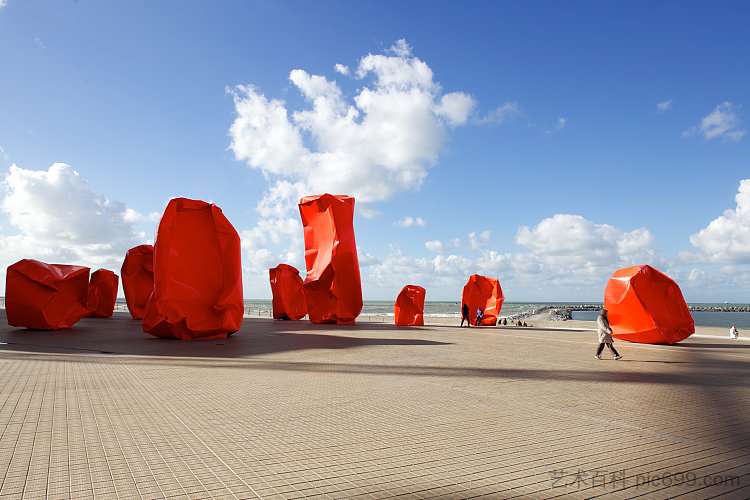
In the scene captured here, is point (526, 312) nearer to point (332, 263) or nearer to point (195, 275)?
point (332, 263)

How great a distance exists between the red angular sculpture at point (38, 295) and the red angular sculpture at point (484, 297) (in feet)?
69.8

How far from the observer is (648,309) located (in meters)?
15.2

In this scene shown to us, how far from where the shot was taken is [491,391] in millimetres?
Answer: 6613

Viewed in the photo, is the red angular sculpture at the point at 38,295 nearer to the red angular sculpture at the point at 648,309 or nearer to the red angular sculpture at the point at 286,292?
the red angular sculpture at the point at 286,292

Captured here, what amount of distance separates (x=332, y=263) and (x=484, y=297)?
11.8 meters

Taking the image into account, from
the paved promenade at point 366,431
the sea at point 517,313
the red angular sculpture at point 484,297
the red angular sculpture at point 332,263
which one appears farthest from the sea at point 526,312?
the paved promenade at point 366,431

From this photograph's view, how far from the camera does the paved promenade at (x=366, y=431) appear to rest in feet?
10.6

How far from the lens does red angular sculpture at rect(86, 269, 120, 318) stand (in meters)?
29.3

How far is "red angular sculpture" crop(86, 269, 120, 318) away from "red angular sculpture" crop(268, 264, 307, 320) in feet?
34.2

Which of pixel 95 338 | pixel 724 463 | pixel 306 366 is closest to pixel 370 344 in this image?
pixel 306 366

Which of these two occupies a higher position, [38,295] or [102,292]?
[102,292]

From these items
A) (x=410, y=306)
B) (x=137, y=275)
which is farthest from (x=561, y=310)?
(x=137, y=275)

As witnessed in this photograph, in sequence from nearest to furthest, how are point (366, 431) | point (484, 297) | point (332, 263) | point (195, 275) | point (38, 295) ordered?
point (366, 431), point (195, 275), point (38, 295), point (332, 263), point (484, 297)

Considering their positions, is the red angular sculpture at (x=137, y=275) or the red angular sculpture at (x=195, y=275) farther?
the red angular sculpture at (x=137, y=275)
